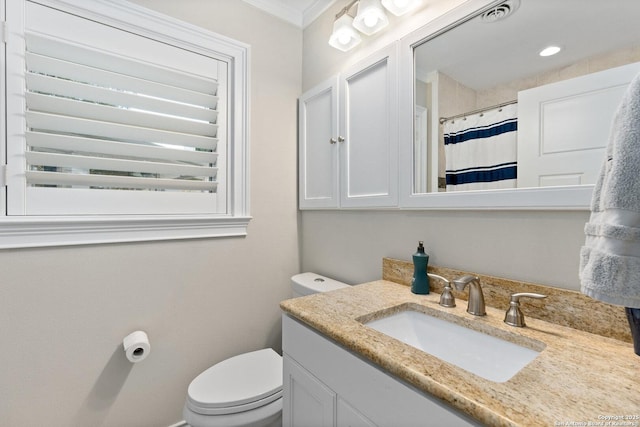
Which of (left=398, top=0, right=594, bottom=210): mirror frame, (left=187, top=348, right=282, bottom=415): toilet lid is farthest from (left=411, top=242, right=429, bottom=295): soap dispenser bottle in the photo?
(left=187, top=348, right=282, bottom=415): toilet lid

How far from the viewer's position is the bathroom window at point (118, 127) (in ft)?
3.69

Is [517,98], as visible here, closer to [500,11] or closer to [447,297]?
[500,11]

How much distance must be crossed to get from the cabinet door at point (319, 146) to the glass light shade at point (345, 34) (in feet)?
0.52

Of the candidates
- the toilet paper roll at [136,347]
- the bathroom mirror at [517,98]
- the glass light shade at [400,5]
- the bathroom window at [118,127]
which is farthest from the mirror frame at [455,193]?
the toilet paper roll at [136,347]

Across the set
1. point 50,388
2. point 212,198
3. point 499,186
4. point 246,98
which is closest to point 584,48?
point 499,186

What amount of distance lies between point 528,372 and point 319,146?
1.33m

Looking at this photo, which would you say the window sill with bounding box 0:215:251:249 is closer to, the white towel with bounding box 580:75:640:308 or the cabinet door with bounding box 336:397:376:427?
the cabinet door with bounding box 336:397:376:427

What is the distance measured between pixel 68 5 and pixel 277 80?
948 millimetres

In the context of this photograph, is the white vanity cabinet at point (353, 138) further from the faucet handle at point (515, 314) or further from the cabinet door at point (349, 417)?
the cabinet door at point (349, 417)

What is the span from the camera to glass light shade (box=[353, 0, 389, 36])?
4.01ft

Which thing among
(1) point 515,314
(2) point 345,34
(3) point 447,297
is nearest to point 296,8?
(2) point 345,34

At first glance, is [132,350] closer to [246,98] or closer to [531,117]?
[246,98]

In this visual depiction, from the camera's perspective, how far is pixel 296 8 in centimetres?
173

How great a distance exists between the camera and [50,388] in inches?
46.2
